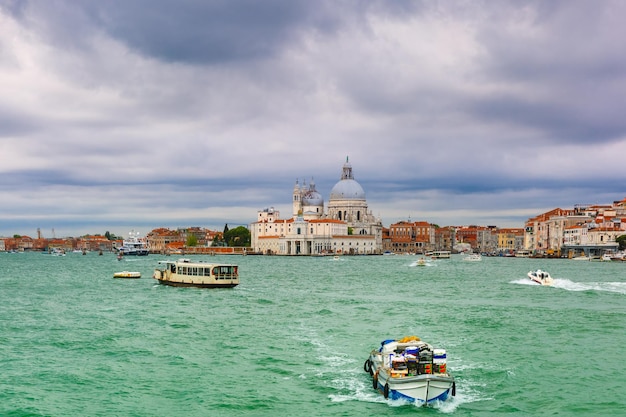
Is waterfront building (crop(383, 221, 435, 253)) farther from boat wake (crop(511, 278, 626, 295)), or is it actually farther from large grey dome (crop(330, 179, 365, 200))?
boat wake (crop(511, 278, 626, 295))

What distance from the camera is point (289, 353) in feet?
57.8

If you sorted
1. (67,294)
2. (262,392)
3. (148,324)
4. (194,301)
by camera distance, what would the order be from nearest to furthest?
1. (262,392)
2. (148,324)
3. (194,301)
4. (67,294)

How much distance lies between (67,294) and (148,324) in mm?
13880

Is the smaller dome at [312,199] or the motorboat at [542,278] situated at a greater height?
the smaller dome at [312,199]

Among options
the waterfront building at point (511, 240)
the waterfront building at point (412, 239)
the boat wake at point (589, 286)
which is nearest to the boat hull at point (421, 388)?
the boat wake at point (589, 286)

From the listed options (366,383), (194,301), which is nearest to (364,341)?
(366,383)

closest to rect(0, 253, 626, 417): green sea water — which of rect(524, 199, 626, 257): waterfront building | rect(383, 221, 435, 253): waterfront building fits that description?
rect(524, 199, 626, 257): waterfront building

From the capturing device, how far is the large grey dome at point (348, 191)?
149 m

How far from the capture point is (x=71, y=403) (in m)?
13.1

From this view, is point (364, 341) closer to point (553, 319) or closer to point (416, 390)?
point (416, 390)

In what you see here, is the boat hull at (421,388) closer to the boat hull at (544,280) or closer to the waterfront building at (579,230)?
the boat hull at (544,280)

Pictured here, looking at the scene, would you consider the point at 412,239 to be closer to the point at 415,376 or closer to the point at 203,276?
the point at 203,276

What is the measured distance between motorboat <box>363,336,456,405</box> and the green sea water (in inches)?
8.0

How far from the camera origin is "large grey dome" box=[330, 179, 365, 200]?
488 ft
